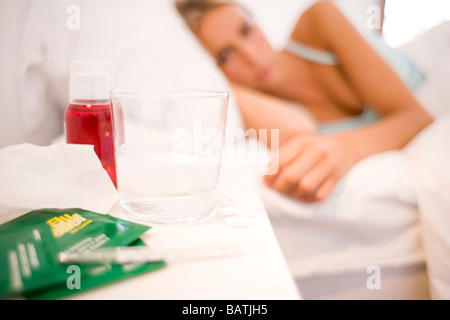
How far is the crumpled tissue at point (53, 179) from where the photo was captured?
0.28m

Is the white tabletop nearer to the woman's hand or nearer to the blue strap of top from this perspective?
the woman's hand

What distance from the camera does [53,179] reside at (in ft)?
0.98

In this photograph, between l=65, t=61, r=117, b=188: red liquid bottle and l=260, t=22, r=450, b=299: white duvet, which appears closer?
l=65, t=61, r=117, b=188: red liquid bottle

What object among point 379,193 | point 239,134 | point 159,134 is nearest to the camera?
point 159,134

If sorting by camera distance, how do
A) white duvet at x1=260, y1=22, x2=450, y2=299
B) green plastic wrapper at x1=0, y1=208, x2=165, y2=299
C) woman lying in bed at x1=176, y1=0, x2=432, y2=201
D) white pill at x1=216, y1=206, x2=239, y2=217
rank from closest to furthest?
green plastic wrapper at x1=0, y1=208, x2=165, y2=299
white pill at x1=216, y1=206, x2=239, y2=217
white duvet at x1=260, y1=22, x2=450, y2=299
woman lying in bed at x1=176, y1=0, x2=432, y2=201

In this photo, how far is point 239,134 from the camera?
60cm

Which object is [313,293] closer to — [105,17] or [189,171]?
[189,171]

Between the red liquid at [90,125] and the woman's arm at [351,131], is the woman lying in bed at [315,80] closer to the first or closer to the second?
the woman's arm at [351,131]

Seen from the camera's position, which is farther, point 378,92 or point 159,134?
point 378,92

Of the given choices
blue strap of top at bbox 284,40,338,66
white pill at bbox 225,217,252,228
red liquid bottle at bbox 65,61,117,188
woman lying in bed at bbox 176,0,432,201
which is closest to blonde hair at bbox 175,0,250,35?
woman lying in bed at bbox 176,0,432,201

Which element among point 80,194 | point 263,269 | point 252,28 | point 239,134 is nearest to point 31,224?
point 80,194

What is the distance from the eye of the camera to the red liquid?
325mm

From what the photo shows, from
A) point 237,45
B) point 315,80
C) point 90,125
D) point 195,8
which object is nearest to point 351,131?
point 315,80

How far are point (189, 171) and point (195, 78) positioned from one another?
362 mm
